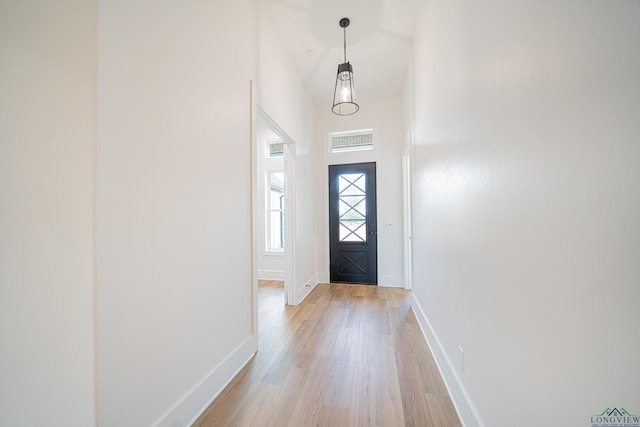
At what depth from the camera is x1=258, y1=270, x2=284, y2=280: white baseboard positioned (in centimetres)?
480

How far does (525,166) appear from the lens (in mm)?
814

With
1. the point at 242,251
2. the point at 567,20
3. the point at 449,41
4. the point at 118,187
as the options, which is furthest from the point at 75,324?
the point at 449,41

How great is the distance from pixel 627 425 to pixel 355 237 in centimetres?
396

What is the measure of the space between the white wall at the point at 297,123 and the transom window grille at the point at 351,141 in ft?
1.49

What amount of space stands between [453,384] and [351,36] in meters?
3.52

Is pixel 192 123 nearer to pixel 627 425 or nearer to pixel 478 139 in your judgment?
pixel 478 139

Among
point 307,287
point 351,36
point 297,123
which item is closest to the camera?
point 351,36

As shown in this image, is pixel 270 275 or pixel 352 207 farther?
pixel 270 275

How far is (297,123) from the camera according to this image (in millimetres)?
3520

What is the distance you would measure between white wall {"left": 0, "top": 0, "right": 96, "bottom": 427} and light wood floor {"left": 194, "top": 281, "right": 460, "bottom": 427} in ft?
2.90

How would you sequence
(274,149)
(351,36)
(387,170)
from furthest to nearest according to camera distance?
(274,149) < (387,170) < (351,36)

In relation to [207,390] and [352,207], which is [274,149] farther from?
[207,390]

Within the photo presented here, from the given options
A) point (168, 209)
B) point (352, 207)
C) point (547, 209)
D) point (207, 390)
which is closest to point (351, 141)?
point (352, 207)

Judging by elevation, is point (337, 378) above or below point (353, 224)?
below
